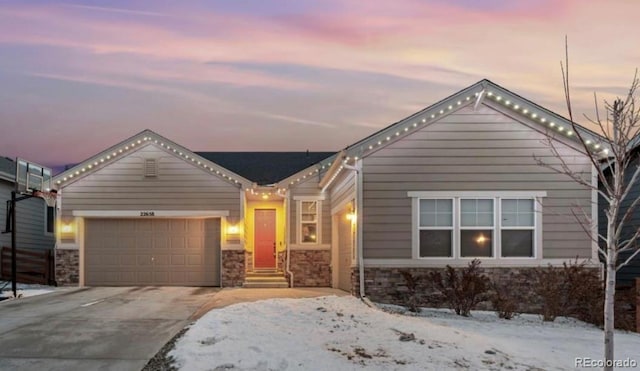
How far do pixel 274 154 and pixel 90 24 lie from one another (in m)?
11.1

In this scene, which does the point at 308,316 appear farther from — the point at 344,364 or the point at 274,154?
the point at 274,154

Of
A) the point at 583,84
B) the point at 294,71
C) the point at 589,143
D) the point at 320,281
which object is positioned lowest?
the point at 320,281

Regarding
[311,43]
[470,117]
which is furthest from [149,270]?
[470,117]

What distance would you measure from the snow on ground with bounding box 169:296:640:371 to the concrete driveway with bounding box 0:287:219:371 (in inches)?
31.3

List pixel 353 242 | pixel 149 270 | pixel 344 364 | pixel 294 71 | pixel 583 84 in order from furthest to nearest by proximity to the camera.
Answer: pixel 149 270
pixel 294 71
pixel 353 242
pixel 583 84
pixel 344 364

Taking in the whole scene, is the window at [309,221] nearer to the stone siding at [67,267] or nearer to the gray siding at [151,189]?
the gray siding at [151,189]

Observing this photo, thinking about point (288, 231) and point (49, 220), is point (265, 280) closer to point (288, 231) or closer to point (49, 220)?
point (288, 231)

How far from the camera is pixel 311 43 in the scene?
609 inches

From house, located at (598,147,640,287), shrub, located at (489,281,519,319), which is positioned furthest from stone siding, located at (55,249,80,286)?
house, located at (598,147,640,287)

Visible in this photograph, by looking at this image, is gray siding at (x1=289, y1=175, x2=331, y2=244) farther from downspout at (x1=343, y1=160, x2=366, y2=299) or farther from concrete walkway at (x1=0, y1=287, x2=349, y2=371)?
downspout at (x1=343, y1=160, x2=366, y2=299)

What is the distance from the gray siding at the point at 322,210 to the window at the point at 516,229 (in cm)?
643

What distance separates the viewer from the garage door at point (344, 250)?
1559 cm

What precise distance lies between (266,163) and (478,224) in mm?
11501

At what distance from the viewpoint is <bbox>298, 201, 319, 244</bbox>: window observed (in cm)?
1888
